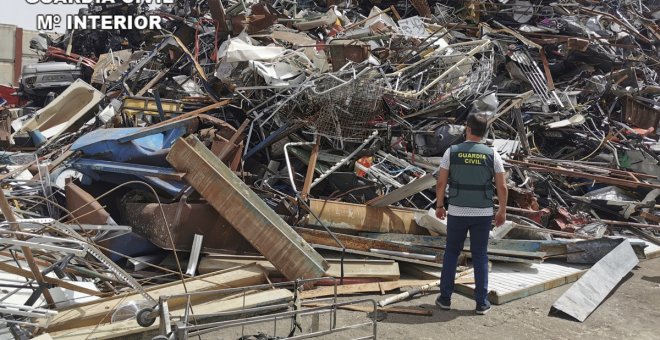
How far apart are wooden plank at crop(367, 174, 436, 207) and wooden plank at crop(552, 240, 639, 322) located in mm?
1528

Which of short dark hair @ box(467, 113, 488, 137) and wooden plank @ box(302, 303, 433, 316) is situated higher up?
short dark hair @ box(467, 113, 488, 137)

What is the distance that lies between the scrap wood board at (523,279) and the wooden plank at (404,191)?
0.95 meters

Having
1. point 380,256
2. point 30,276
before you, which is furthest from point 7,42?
point 30,276

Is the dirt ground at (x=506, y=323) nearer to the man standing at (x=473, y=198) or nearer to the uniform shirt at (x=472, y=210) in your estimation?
the man standing at (x=473, y=198)

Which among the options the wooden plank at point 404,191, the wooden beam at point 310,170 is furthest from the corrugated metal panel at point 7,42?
the wooden plank at point 404,191

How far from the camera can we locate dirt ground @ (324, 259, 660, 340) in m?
3.98

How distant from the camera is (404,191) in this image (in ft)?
18.0

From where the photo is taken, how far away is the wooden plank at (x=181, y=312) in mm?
3473

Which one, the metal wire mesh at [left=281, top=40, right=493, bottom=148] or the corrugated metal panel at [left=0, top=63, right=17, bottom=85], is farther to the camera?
the corrugated metal panel at [left=0, top=63, right=17, bottom=85]

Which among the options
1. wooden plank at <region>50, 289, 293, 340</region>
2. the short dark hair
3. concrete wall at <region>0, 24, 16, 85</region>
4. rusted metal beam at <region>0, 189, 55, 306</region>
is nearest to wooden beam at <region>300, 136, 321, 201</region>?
wooden plank at <region>50, 289, 293, 340</region>

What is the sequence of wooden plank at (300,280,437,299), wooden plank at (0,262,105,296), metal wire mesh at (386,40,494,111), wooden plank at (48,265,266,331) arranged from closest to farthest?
wooden plank at (0,262,105,296), wooden plank at (48,265,266,331), wooden plank at (300,280,437,299), metal wire mesh at (386,40,494,111)

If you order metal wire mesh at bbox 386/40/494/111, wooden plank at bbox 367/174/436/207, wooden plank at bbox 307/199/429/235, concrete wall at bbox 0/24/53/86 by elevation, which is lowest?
wooden plank at bbox 307/199/429/235

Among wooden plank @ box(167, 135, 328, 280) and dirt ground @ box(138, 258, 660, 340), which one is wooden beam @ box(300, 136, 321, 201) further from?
dirt ground @ box(138, 258, 660, 340)

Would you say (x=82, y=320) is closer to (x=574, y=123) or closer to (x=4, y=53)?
(x=574, y=123)
